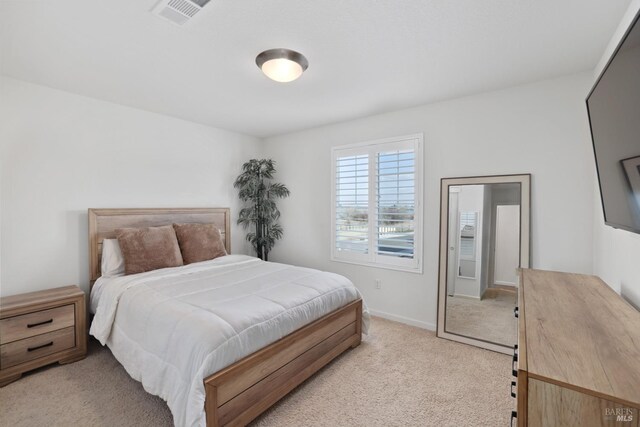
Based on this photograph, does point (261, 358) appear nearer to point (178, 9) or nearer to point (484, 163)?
point (178, 9)

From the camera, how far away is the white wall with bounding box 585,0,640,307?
4.96 ft

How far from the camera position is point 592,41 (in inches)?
78.4

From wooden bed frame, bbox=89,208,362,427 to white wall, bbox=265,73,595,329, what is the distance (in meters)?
0.89

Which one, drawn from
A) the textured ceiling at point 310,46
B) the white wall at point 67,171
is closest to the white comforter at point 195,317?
the white wall at point 67,171

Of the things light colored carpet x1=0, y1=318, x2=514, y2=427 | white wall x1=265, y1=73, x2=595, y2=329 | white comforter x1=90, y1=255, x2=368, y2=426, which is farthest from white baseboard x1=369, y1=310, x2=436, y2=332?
white comforter x1=90, y1=255, x2=368, y2=426

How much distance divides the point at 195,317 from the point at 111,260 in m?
1.72

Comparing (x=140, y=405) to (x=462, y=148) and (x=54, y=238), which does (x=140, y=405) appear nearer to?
(x=54, y=238)

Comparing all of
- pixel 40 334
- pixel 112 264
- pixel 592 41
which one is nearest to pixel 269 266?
pixel 112 264

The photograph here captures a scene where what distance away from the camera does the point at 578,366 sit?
0.85 metres

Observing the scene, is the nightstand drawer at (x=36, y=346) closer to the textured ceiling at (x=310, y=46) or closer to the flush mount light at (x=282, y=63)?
the textured ceiling at (x=310, y=46)

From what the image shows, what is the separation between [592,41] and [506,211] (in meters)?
1.38

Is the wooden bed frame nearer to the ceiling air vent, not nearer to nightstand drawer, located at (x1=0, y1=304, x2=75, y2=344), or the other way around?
nightstand drawer, located at (x1=0, y1=304, x2=75, y2=344)

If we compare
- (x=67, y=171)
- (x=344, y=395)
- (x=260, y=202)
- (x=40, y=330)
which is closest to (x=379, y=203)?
(x=260, y=202)

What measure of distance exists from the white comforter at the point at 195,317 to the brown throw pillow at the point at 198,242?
399 millimetres
